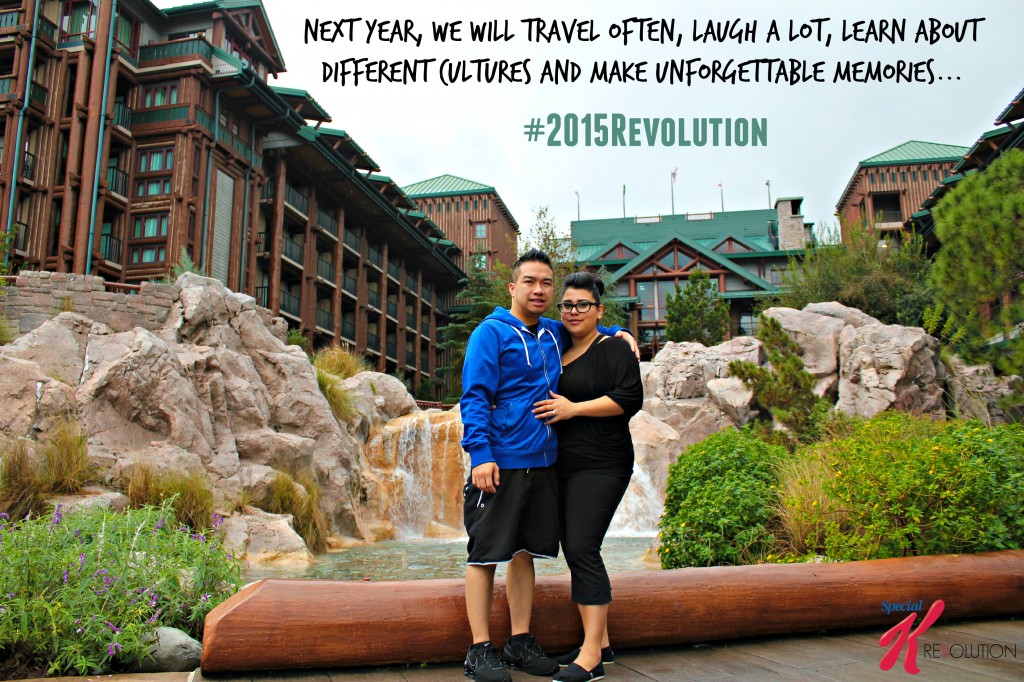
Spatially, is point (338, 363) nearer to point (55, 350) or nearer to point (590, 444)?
point (55, 350)

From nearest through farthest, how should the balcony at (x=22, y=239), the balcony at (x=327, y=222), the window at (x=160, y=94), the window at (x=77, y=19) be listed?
the balcony at (x=22, y=239) < the window at (x=77, y=19) < the window at (x=160, y=94) < the balcony at (x=327, y=222)

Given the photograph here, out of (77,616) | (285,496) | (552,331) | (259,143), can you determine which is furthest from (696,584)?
(259,143)

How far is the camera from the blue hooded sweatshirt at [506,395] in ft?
10.8

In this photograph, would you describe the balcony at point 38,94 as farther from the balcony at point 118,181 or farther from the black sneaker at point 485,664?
the black sneaker at point 485,664

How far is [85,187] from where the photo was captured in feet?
67.2

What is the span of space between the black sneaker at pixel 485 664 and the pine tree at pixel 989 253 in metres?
9.81

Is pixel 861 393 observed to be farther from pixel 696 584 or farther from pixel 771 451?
pixel 696 584

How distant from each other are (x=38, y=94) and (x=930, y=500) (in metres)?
24.5

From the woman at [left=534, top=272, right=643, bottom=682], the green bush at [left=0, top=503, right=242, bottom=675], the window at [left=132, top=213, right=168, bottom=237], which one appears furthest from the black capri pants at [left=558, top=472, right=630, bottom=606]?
the window at [left=132, top=213, right=168, bottom=237]

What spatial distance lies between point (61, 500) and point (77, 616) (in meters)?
6.08

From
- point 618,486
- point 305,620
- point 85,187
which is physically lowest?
point 305,620

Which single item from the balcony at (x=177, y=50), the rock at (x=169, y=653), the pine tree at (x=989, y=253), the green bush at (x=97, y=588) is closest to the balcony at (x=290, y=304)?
the balcony at (x=177, y=50)

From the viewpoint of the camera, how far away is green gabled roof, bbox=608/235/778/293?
3712cm

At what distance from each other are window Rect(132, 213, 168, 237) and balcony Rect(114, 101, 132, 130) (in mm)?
2956
